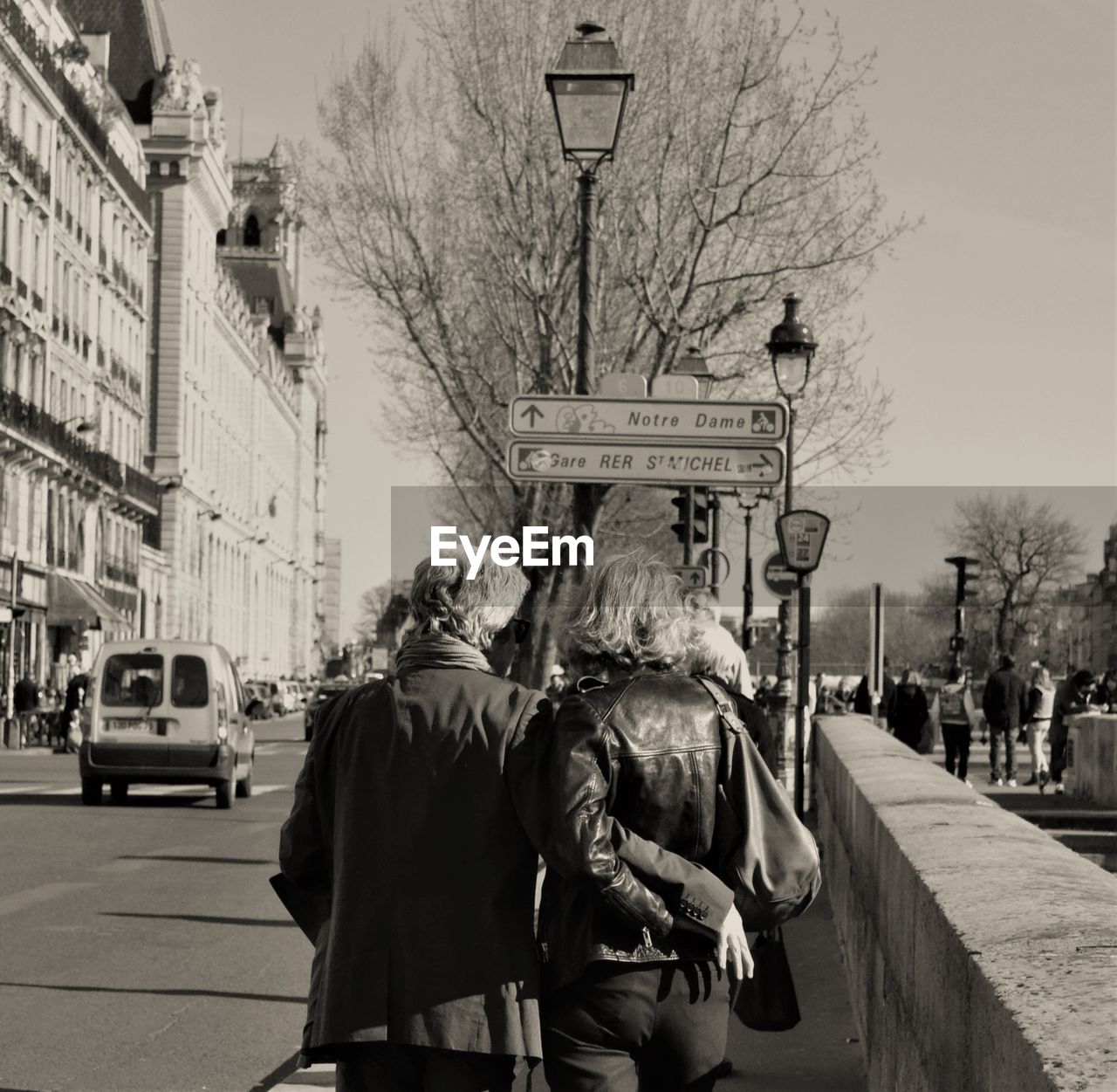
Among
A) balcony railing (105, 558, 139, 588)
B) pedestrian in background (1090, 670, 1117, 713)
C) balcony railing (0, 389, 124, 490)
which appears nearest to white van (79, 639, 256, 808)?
pedestrian in background (1090, 670, 1117, 713)

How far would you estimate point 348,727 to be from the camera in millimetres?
4406

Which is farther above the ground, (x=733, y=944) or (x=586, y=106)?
(x=586, y=106)

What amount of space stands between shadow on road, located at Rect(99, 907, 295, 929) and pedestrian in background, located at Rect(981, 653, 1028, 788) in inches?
572

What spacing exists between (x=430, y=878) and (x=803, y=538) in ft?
55.1

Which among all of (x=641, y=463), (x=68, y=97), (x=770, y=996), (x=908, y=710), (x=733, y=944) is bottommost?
(x=770, y=996)

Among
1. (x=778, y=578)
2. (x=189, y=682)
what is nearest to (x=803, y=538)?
(x=778, y=578)

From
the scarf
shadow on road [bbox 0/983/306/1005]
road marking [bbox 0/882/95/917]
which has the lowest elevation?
shadow on road [bbox 0/983/306/1005]

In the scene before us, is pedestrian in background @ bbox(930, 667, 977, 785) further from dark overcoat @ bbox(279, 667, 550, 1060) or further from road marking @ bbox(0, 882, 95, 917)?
dark overcoat @ bbox(279, 667, 550, 1060)

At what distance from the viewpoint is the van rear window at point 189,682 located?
77.0ft

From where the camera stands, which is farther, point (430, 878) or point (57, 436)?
point (57, 436)

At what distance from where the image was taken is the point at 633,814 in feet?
14.1

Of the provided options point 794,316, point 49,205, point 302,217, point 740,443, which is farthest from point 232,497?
point 740,443

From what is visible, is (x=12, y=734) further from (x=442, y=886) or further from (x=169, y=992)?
(x=442, y=886)

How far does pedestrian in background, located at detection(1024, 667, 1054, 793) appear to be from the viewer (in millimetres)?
25359
